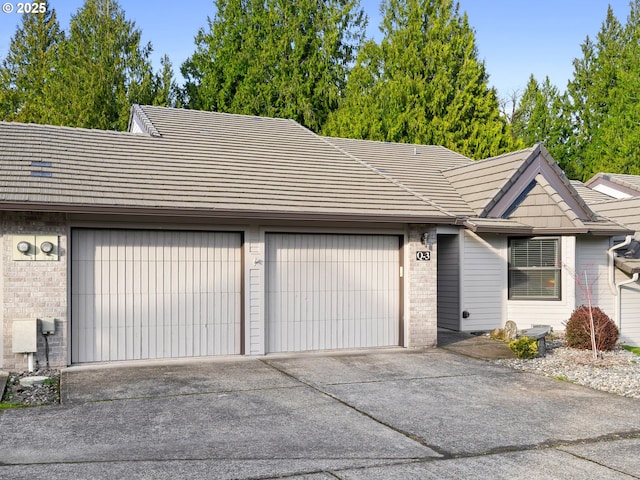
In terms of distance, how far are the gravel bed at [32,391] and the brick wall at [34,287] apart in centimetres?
26

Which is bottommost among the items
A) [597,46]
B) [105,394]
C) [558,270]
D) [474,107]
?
[105,394]

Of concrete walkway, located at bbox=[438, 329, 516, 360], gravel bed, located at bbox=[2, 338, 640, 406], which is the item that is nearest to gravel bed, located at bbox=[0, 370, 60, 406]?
gravel bed, located at bbox=[2, 338, 640, 406]

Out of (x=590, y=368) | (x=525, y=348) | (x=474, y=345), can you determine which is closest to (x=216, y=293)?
(x=474, y=345)

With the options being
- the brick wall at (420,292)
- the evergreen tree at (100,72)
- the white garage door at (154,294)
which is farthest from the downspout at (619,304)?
the evergreen tree at (100,72)

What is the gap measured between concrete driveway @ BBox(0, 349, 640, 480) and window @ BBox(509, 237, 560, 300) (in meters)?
4.88

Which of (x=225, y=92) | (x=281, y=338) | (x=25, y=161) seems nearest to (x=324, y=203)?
(x=281, y=338)

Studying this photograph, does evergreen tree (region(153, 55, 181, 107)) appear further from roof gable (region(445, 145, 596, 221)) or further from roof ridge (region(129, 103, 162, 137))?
roof gable (region(445, 145, 596, 221))

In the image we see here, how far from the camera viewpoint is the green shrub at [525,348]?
37.4ft

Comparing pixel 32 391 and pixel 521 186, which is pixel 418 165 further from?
pixel 32 391

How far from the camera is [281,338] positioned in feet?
38.4

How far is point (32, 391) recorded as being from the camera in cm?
860

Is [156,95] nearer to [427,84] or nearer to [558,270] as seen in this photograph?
[427,84]

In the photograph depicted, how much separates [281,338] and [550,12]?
20015 mm

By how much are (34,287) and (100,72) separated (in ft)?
66.7
